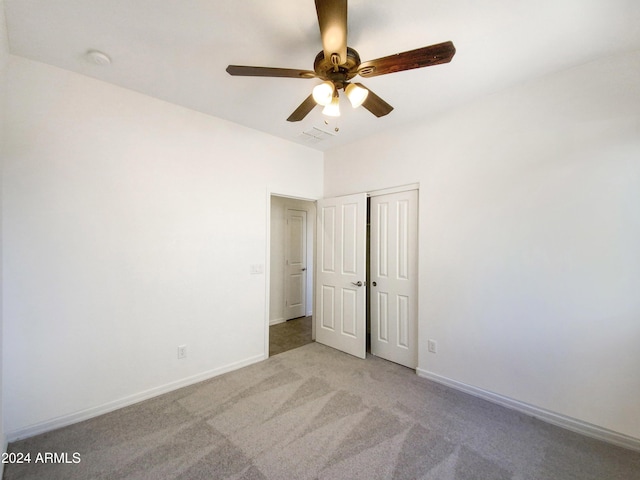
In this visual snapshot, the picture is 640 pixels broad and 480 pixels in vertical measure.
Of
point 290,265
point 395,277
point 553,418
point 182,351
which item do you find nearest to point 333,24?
point 395,277

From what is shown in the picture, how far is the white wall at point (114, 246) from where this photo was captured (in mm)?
1966

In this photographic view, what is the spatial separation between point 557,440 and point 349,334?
2.01 m

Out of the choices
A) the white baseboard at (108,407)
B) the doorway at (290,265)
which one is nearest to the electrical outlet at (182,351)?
the white baseboard at (108,407)

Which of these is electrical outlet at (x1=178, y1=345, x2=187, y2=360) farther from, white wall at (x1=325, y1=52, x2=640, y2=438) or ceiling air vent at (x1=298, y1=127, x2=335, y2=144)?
ceiling air vent at (x1=298, y1=127, x2=335, y2=144)

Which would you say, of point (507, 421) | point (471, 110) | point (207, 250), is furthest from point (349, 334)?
point (471, 110)

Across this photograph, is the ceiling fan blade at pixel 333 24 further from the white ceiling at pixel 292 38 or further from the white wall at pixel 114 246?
the white wall at pixel 114 246

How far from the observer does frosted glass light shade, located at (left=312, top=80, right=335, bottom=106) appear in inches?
63.8

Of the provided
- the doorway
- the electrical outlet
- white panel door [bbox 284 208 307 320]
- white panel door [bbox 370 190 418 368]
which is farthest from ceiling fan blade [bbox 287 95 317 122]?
white panel door [bbox 284 208 307 320]

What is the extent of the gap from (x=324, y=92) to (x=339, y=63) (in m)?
0.17

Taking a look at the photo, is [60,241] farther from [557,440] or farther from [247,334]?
[557,440]

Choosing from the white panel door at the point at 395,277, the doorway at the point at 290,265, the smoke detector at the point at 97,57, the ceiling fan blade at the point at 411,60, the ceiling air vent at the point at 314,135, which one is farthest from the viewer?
the doorway at the point at 290,265

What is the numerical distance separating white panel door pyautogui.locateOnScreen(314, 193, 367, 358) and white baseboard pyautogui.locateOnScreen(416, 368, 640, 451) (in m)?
1.09

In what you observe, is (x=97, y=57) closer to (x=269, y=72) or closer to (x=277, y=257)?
(x=269, y=72)

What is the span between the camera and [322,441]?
193cm
